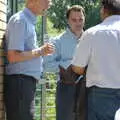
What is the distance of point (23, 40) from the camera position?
16.0 ft

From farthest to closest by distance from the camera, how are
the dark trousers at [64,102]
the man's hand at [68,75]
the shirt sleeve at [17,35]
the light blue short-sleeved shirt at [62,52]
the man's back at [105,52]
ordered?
the light blue short-sleeved shirt at [62,52] < the dark trousers at [64,102] < the man's hand at [68,75] < the shirt sleeve at [17,35] < the man's back at [105,52]

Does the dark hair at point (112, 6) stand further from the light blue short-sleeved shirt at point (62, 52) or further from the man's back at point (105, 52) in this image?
the light blue short-sleeved shirt at point (62, 52)

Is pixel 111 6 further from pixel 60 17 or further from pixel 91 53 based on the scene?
pixel 60 17

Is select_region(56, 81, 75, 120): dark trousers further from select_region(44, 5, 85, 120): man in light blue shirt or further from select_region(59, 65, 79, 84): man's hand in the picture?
select_region(59, 65, 79, 84): man's hand

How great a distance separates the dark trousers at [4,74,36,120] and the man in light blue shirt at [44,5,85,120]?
674 millimetres

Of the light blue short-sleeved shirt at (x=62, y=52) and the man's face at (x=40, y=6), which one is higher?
the man's face at (x=40, y=6)

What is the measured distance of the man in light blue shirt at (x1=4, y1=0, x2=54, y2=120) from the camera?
16.0 feet

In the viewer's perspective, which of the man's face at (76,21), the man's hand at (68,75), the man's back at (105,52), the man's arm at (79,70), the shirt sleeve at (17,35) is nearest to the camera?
the man's back at (105,52)

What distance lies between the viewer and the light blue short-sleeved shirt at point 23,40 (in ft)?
16.0

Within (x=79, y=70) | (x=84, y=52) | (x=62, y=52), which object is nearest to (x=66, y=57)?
(x=62, y=52)

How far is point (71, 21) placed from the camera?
6.12 m

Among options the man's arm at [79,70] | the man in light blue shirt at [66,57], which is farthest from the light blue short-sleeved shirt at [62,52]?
the man's arm at [79,70]

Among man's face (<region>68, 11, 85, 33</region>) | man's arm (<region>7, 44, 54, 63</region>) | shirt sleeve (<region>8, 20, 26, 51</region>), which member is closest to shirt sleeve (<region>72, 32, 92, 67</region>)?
man's arm (<region>7, 44, 54, 63</region>)

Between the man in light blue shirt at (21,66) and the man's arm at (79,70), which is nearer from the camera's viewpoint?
the man's arm at (79,70)
